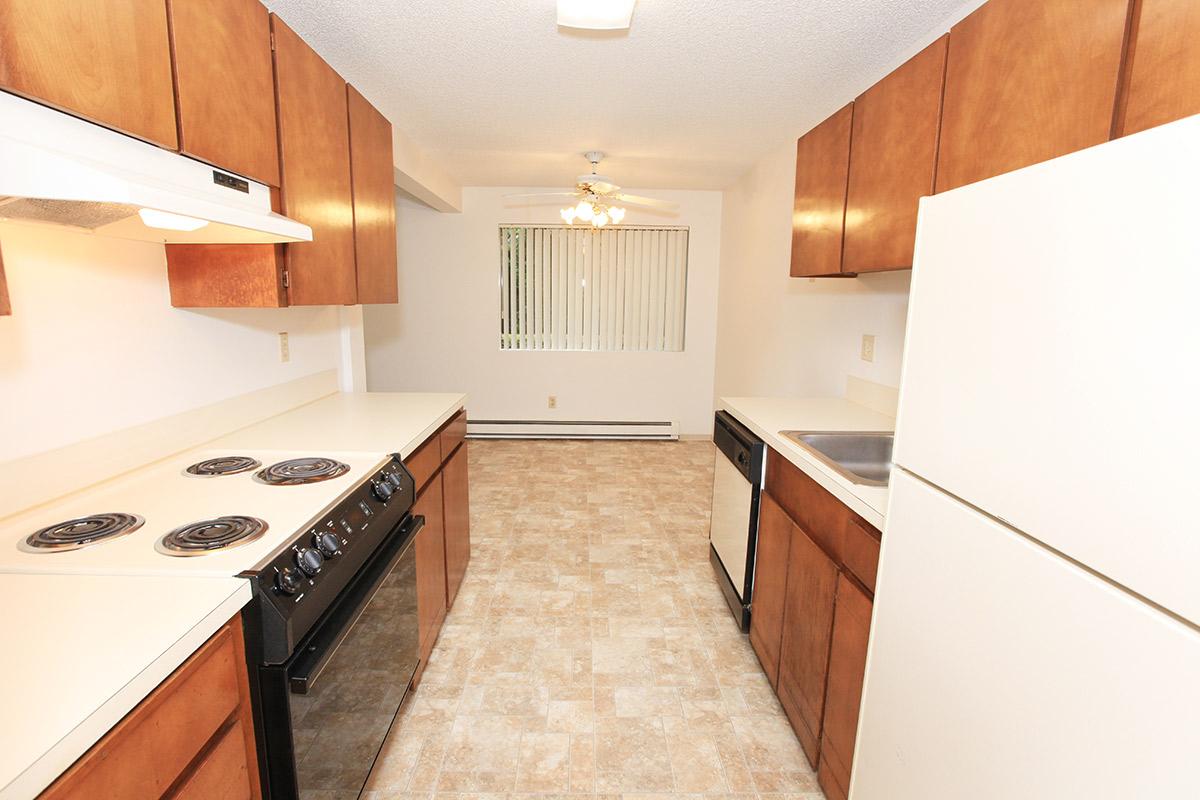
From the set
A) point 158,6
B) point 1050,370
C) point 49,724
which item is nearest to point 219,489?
point 49,724

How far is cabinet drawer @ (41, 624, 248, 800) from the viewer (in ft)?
2.19

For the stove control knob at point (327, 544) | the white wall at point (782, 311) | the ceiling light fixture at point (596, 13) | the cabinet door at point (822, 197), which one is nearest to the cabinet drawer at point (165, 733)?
the stove control knob at point (327, 544)

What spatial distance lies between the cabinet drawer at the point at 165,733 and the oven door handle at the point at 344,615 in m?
0.10

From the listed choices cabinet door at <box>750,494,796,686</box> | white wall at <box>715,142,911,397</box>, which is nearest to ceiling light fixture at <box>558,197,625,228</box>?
white wall at <box>715,142,911,397</box>

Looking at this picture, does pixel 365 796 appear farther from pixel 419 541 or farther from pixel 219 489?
pixel 219 489

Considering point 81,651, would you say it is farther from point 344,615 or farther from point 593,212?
point 593,212

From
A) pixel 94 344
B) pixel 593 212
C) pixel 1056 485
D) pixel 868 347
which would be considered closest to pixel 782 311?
pixel 868 347

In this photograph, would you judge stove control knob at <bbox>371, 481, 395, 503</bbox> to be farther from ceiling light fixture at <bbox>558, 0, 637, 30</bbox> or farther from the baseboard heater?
the baseboard heater

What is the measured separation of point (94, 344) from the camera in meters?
1.43

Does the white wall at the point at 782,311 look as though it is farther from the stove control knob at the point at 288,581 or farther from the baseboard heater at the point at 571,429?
the stove control knob at the point at 288,581

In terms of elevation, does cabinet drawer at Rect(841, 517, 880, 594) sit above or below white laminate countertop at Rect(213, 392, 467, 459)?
below

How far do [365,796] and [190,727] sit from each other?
97cm

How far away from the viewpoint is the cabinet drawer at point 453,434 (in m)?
2.30

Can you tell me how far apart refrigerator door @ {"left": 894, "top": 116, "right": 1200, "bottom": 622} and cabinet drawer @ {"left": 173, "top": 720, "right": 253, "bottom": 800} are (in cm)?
129
